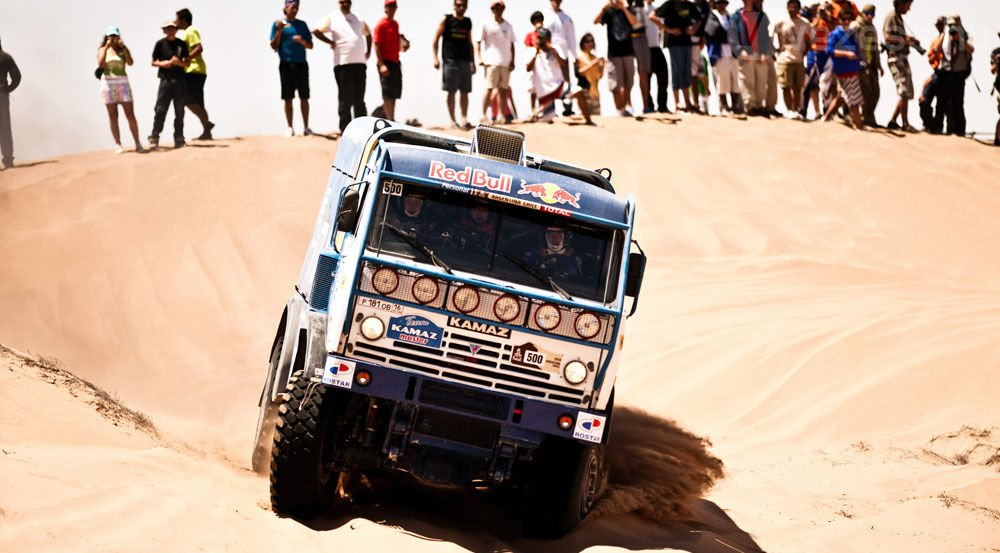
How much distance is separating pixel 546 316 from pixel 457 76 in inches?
528

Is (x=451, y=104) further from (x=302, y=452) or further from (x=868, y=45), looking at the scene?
(x=302, y=452)

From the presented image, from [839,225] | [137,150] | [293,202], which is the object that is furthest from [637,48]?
[137,150]

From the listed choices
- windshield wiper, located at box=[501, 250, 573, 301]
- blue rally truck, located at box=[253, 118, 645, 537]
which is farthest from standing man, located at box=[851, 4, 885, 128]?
windshield wiper, located at box=[501, 250, 573, 301]

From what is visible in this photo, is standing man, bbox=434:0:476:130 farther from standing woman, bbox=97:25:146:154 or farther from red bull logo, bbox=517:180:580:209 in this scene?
red bull logo, bbox=517:180:580:209

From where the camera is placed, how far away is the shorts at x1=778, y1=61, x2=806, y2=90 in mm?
24016

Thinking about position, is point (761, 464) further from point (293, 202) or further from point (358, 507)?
point (293, 202)

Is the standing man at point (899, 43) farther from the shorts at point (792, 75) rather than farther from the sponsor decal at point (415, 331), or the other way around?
the sponsor decal at point (415, 331)

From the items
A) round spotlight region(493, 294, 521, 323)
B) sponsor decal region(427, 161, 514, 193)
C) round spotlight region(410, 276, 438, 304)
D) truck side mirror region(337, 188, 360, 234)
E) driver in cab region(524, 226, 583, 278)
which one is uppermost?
sponsor decal region(427, 161, 514, 193)

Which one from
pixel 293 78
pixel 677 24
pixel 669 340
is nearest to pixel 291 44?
pixel 293 78

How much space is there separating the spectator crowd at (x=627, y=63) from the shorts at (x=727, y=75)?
3 centimetres

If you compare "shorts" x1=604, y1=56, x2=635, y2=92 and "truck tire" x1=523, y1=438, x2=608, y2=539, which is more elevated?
"shorts" x1=604, y1=56, x2=635, y2=92

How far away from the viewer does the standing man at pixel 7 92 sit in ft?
66.2

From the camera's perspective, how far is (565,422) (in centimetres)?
888

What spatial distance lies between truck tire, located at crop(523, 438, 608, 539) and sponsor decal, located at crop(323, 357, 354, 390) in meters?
1.44
